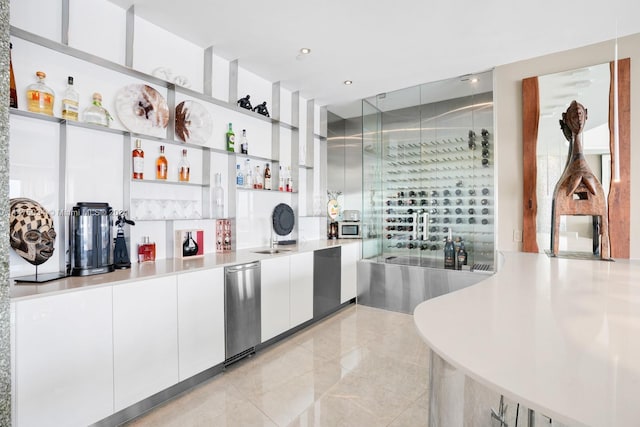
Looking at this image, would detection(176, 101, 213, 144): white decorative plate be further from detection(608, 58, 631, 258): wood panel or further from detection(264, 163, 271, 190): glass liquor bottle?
detection(608, 58, 631, 258): wood panel

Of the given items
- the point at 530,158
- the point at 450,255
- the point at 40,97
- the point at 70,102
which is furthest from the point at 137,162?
the point at 530,158

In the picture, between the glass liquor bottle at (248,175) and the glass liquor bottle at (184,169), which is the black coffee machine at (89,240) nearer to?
the glass liquor bottle at (184,169)

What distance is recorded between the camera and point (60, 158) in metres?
2.09

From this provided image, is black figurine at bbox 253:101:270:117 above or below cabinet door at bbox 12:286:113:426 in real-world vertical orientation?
above

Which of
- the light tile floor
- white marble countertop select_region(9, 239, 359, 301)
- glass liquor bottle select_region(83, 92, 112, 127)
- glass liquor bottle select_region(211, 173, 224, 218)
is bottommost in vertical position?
the light tile floor

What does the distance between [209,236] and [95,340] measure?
1474 millimetres

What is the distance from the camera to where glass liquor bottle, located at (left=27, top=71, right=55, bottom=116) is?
1915 mm

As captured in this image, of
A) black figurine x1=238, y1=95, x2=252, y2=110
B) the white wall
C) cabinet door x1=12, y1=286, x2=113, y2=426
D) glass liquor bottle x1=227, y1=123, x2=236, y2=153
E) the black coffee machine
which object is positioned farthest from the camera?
black figurine x1=238, y1=95, x2=252, y2=110

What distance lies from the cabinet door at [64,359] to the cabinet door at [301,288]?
1.71 m

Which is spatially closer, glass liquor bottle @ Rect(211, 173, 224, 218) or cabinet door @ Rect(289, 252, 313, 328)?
glass liquor bottle @ Rect(211, 173, 224, 218)

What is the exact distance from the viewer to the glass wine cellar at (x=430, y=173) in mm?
3557

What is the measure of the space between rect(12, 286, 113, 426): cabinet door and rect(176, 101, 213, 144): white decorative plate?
150 centimetres

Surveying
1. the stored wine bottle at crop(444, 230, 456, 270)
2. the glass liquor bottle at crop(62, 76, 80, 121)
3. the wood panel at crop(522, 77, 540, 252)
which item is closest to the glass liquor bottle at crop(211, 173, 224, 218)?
the glass liquor bottle at crop(62, 76, 80, 121)

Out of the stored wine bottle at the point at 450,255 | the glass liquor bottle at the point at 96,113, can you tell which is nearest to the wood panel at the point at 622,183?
the stored wine bottle at the point at 450,255
